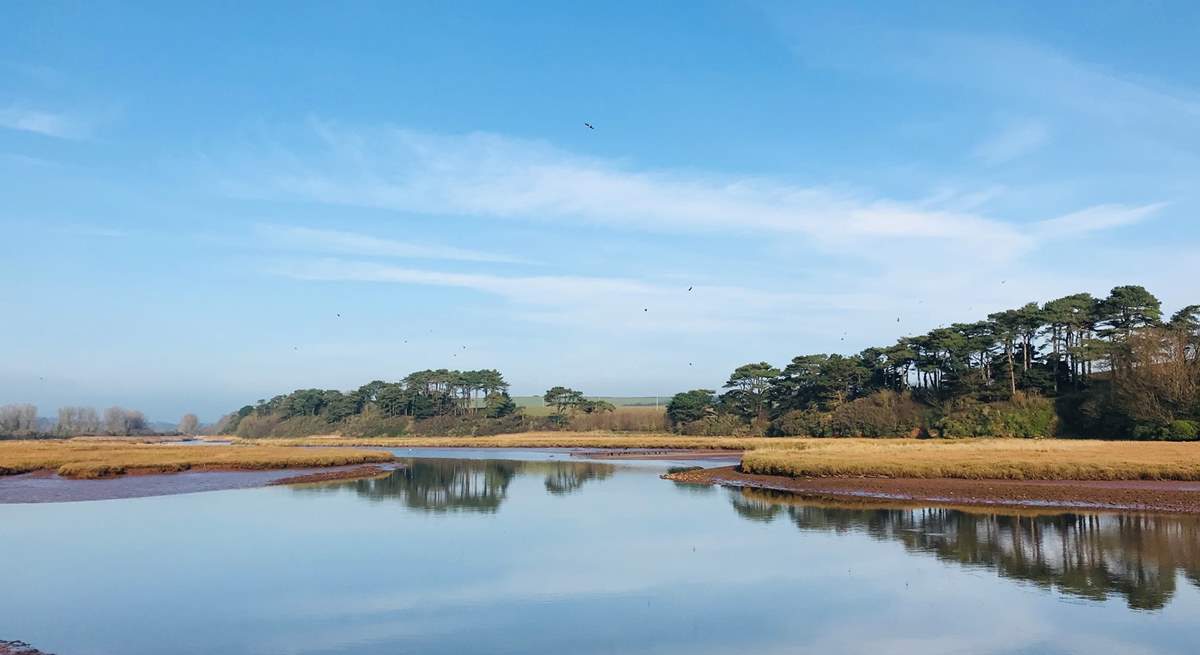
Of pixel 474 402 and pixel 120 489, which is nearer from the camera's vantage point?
pixel 120 489

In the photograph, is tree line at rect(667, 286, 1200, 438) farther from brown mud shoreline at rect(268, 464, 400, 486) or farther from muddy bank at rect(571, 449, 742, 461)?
brown mud shoreline at rect(268, 464, 400, 486)

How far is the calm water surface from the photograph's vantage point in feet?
49.6

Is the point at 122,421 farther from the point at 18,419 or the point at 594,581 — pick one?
the point at 594,581

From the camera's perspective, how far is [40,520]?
29.5 metres

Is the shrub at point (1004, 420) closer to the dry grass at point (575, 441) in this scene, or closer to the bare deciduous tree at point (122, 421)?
the dry grass at point (575, 441)

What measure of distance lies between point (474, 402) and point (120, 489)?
305 ft

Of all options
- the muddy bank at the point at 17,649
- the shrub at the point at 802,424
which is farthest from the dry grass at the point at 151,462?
the shrub at the point at 802,424

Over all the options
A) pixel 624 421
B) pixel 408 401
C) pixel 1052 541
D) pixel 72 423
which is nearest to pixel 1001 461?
pixel 1052 541

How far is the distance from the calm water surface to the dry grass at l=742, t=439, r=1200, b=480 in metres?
8.40

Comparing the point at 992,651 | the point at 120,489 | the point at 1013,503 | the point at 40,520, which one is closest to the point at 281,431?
the point at 120,489

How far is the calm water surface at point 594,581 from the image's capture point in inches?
595

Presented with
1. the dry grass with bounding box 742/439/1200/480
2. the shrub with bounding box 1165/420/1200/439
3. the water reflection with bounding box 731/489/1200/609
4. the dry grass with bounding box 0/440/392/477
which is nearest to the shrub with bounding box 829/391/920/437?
the dry grass with bounding box 742/439/1200/480

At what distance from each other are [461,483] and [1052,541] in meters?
31.4

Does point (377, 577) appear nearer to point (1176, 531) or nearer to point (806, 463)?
point (1176, 531)
